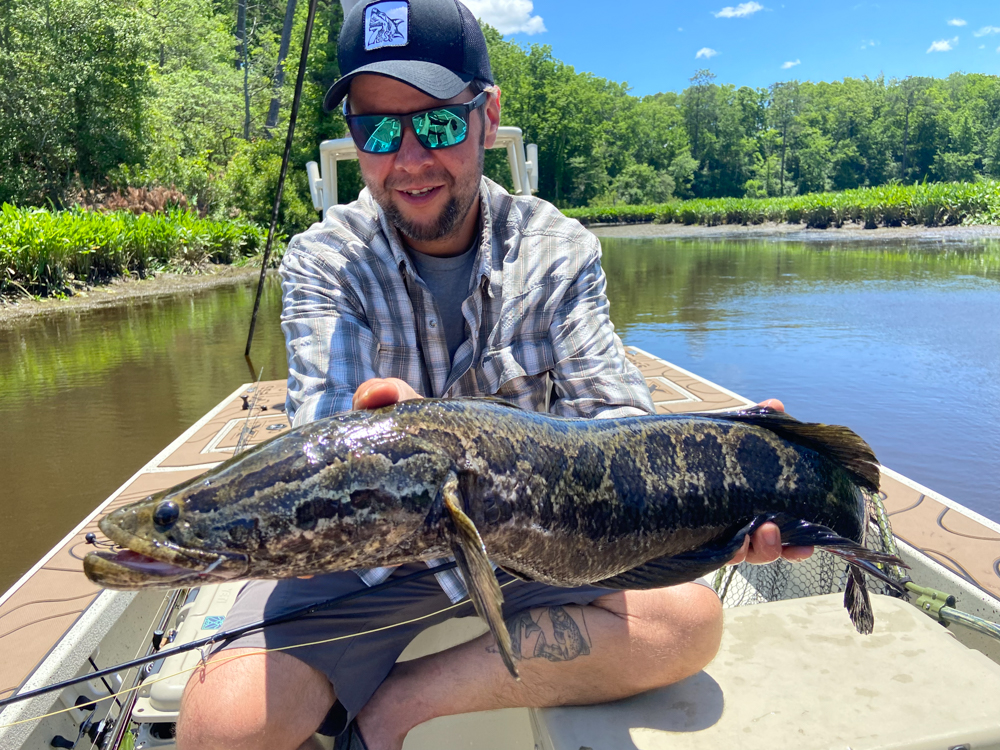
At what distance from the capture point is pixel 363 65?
2.30 m

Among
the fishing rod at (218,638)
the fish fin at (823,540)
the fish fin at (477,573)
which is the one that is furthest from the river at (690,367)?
the fish fin at (823,540)

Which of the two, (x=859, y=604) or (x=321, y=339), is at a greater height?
(x=321, y=339)

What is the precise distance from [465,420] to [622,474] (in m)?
0.42

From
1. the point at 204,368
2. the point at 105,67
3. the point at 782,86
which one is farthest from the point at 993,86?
the point at 204,368

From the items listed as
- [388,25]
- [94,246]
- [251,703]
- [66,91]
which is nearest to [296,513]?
[251,703]

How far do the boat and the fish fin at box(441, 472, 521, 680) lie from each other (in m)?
0.79

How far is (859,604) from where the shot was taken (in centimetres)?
209

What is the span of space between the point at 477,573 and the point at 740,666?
1265 mm

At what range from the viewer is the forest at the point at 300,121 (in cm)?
2272

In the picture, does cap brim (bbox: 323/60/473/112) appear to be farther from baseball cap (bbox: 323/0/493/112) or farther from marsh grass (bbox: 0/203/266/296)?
marsh grass (bbox: 0/203/266/296)

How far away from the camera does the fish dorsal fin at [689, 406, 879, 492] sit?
1.93m

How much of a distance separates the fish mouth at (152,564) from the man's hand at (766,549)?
1.24m

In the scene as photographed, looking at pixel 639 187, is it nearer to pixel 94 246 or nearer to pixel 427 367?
pixel 94 246

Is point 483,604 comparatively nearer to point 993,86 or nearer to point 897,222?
point 897,222
